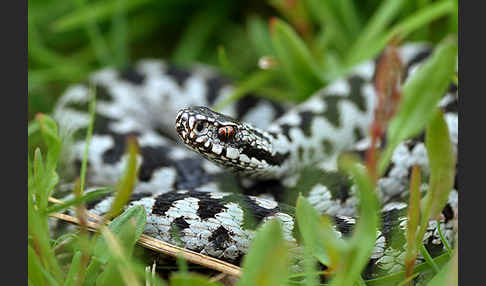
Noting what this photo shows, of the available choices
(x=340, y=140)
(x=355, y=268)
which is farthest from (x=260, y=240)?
(x=340, y=140)

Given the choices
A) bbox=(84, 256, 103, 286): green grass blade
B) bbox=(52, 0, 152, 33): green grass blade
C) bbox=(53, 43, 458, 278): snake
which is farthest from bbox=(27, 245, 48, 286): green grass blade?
bbox=(52, 0, 152, 33): green grass blade

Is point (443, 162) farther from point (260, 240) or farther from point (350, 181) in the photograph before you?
point (350, 181)

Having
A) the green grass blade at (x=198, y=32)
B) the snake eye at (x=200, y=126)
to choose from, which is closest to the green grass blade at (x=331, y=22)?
the green grass blade at (x=198, y=32)

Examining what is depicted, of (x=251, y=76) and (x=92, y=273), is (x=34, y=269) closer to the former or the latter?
(x=92, y=273)

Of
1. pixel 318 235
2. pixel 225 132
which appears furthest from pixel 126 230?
pixel 225 132

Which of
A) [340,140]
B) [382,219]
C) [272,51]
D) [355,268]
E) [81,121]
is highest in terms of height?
[272,51]

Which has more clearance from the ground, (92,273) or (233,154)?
(233,154)
